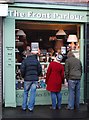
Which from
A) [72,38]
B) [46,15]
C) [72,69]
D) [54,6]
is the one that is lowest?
[72,69]

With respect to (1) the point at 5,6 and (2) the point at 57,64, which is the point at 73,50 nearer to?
(2) the point at 57,64

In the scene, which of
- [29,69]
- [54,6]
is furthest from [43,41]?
[29,69]

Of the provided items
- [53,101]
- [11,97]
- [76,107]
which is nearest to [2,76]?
[11,97]

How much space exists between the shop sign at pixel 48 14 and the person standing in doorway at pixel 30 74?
1352 millimetres

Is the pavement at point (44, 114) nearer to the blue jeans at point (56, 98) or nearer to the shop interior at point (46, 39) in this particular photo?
the blue jeans at point (56, 98)

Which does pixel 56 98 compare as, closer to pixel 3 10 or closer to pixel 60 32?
pixel 60 32

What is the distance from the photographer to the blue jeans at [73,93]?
1131 cm

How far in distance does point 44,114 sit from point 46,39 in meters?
2.73

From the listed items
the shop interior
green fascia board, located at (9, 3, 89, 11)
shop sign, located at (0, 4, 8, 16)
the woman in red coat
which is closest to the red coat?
the woman in red coat

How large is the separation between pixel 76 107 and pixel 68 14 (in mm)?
2919

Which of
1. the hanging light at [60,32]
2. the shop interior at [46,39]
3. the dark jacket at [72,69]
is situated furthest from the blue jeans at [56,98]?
the hanging light at [60,32]

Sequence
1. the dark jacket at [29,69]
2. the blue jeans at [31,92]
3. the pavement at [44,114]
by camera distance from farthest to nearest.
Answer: the blue jeans at [31,92] < the dark jacket at [29,69] < the pavement at [44,114]

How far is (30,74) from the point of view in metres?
10.9

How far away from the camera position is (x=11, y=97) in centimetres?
1163
